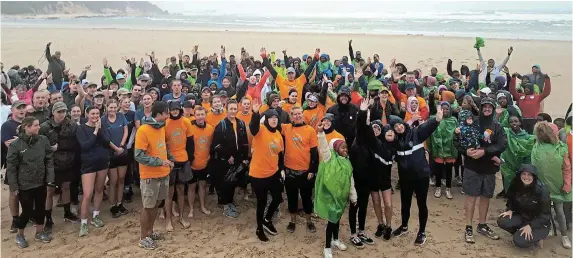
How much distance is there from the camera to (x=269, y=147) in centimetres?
598

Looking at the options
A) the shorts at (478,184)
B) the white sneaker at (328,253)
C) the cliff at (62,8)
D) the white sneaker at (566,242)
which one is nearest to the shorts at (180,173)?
the white sneaker at (328,253)

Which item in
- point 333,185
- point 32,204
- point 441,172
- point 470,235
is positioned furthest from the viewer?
point 441,172

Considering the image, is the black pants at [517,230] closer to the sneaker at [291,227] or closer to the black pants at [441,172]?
the black pants at [441,172]

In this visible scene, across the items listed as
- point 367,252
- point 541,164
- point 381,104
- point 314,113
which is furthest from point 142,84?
point 541,164

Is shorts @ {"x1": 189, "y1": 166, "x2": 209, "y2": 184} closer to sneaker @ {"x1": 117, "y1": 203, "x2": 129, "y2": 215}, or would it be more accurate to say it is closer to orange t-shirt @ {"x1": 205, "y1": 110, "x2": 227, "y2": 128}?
orange t-shirt @ {"x1": 205, "y1": 110, "x2": 227, "y2": 128}

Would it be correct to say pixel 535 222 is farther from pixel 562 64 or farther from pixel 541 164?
pixel 562 64

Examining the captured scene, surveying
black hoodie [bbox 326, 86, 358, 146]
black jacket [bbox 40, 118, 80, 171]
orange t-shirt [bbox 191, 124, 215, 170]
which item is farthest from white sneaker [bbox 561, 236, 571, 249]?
black jacket [bbox 40, 118, 80, 171]

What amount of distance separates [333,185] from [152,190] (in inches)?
95.0

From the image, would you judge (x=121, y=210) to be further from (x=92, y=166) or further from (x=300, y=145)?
(x=300, y=145)

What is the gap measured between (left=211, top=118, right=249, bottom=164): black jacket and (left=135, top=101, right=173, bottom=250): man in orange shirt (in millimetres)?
921

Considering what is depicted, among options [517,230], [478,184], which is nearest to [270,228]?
[478,184]

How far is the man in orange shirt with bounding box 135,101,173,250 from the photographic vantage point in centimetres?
557

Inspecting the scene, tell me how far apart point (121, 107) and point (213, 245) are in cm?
274

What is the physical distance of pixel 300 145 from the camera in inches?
240
